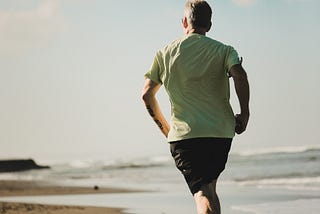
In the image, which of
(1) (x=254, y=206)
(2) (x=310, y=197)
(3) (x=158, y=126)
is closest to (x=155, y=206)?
(1) (x=254, y=206)

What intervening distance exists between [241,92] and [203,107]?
24cm

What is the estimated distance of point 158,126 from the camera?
13.4ft

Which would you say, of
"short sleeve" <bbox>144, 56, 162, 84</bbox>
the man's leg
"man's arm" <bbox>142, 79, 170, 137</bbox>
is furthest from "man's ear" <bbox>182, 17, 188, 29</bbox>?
the man's leg

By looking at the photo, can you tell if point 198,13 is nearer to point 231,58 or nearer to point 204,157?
point 231,58

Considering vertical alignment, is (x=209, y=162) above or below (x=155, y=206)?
above

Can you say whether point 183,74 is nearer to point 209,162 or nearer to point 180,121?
point 180,121

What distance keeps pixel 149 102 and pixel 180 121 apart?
312 mm

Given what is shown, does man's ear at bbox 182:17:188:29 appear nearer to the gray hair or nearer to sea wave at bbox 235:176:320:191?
the gray hair

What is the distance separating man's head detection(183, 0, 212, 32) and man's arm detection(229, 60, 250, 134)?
36 centimetres

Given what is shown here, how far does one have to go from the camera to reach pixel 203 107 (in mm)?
3703

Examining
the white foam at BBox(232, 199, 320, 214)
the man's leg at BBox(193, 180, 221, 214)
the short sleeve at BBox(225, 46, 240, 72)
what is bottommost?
the white foam at BBox(232, 199, 320, 214)

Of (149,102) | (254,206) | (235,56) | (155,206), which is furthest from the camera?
(155,206)

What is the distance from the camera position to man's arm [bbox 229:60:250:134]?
3.60m

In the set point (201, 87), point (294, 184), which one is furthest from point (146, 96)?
point (294, 184)
